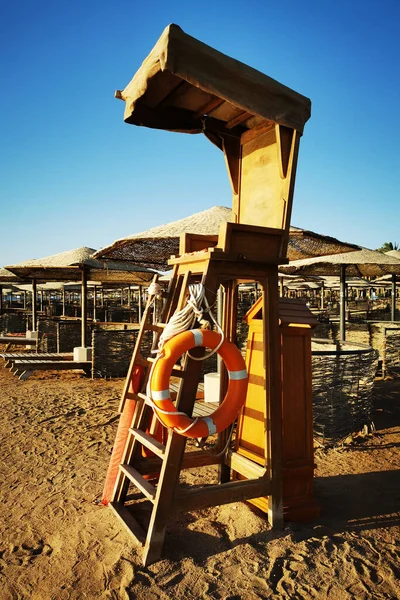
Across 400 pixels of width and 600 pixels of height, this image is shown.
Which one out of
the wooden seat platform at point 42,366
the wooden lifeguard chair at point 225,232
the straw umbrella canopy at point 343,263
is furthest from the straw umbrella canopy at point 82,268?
the wooden lifeguard chair at point 225,232

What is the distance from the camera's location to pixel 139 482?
2857 mm

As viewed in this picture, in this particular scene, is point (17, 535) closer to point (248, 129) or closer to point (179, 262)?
point (179, 262)

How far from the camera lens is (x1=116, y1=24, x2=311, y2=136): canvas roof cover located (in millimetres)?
2445

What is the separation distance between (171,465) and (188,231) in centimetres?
373

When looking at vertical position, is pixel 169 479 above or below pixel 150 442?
below

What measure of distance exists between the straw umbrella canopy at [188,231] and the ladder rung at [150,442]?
2.91 metres

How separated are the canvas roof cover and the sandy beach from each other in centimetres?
271

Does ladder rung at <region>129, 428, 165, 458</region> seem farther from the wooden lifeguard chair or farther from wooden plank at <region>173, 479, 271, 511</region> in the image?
wooden plank at <region>173, 479, 271, 511</region>

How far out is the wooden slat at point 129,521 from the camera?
2791 mm

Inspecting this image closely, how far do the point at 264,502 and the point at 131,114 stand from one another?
2.89 m

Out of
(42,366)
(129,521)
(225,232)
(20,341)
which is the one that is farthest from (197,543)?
(20,341)

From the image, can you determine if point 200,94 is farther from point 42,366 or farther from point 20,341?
point 20,341

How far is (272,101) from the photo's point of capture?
283cm

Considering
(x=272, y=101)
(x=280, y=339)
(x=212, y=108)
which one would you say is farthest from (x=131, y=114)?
(x=280, y=339)
